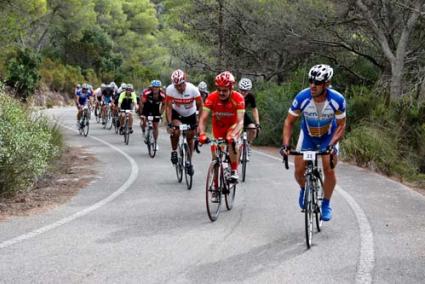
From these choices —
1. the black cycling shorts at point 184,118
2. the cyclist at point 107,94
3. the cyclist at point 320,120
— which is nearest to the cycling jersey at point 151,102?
the black cycling shorts at point 184,118

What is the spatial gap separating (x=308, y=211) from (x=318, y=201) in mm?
813

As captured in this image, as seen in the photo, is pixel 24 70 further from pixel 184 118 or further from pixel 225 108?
pixel 225 108

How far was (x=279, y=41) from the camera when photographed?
23.5m

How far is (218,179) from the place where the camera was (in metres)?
8.58

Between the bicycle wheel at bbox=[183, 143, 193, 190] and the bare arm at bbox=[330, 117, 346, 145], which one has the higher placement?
the bare arm at bbox=[330, 117, 346, 145]

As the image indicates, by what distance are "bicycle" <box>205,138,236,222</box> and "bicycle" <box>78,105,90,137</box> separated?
14998 mm

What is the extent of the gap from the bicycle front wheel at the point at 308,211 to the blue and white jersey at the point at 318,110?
767 mm

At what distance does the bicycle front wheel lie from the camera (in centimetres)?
677

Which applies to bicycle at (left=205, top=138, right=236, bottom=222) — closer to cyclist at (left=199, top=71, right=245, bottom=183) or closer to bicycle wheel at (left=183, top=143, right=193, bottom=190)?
cyclist at (left=199, top=71, right=245, bottom=183)

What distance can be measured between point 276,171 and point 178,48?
17635 millimetres

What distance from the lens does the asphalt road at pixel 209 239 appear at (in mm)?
5824

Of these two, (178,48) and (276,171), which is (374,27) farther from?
(178,48)

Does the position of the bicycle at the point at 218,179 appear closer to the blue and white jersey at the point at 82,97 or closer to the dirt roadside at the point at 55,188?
the dirt roadside at the point at 55,188

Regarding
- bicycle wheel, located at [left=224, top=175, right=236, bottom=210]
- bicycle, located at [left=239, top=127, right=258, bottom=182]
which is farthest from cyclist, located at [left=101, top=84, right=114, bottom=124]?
bicycle wheel, located at [left=224, top=175, right=236, bottom=210]
